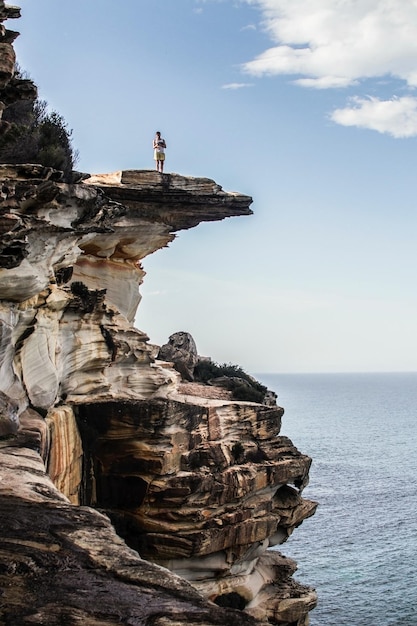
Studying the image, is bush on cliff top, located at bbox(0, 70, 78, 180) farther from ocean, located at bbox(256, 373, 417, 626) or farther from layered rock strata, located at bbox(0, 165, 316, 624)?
ocean, located at bbox(256, 373, 417, 626)

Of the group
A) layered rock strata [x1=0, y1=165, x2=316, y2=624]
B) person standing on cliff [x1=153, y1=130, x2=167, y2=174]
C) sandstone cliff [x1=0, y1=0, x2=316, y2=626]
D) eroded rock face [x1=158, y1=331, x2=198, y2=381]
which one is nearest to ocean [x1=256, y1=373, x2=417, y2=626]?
layered rock strata [x1=0, y1=165, x2=316, y2=624]

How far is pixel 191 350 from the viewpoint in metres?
37.0

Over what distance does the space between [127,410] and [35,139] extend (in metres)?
9.61

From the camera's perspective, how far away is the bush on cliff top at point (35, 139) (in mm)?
22188

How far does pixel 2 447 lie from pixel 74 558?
618cm

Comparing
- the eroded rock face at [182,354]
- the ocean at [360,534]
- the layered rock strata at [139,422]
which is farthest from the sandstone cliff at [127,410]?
the ocean at [360,534]

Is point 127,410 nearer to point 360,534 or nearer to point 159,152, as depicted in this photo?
point 159,152

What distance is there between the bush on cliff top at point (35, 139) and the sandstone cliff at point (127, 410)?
1189mm

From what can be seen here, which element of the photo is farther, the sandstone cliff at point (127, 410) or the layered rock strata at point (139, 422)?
the layered rock strata at point (139, 422)

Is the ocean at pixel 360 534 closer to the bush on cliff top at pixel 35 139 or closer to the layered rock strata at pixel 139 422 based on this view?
the layered rock strata at pixel 139 422

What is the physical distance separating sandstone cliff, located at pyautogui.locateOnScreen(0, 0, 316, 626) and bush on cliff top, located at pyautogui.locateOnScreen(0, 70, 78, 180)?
1.19m

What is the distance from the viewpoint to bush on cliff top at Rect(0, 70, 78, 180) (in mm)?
22188

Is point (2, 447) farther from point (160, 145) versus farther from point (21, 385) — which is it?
point (160, 145)

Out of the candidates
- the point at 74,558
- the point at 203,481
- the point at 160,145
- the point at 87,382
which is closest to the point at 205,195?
the point at 160,145
